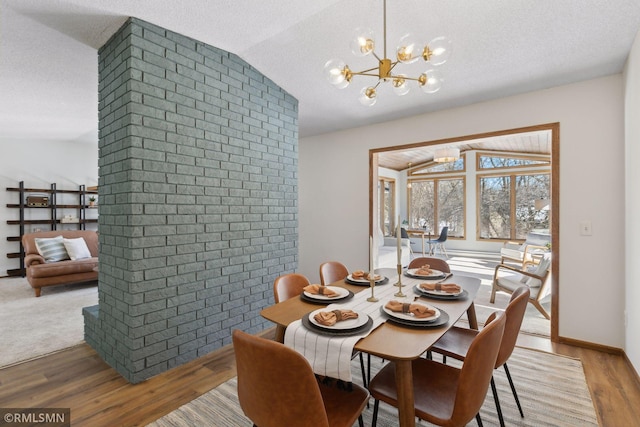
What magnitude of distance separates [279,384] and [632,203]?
2.80 m

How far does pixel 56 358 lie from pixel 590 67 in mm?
4960

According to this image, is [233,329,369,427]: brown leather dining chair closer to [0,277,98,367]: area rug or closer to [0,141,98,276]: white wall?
[0,277,98,367]: area rug

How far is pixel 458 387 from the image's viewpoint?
45.6 inches

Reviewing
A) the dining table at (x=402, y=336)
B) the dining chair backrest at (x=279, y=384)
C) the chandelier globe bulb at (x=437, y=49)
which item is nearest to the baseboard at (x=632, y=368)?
the dining table at (x=402, y=336)

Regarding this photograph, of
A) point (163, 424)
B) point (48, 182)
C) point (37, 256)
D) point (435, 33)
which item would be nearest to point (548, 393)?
point (163, 424)

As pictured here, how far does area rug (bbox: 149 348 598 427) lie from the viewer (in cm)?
174

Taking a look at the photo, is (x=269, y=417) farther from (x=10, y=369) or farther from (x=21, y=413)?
(x=10, y=369)

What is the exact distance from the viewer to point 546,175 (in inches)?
303

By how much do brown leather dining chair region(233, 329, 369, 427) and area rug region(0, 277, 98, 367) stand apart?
257 cm

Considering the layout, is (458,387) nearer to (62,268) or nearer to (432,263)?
(432,263)

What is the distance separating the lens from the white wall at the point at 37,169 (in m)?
5.34

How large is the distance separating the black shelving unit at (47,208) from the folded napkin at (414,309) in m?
6.61

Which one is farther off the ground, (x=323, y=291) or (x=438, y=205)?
(x=438, y=205)

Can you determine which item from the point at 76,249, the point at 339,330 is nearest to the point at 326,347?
the point at 339,330
